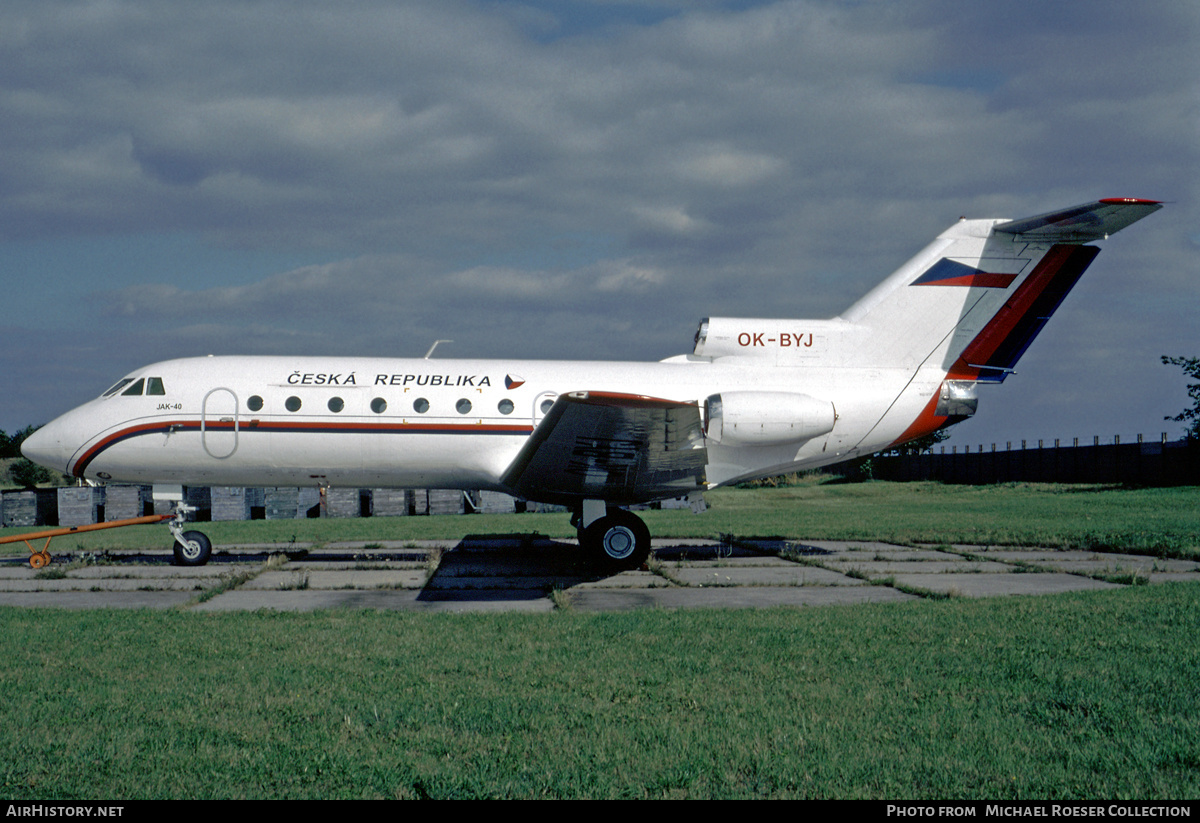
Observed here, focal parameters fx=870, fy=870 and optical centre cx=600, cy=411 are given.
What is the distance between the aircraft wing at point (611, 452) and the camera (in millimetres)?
10281

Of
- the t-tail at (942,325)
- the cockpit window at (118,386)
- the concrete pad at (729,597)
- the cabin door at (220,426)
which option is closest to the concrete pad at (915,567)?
the concrete pad at (729,597)

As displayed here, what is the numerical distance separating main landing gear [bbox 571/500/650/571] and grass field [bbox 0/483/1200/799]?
4370 millimetres

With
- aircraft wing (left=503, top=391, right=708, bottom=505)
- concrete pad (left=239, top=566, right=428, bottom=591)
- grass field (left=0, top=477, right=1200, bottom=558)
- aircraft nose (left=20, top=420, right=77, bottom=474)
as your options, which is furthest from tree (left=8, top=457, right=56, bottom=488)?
aircraft wing (left=503, top=391, right=708, bottom=505)

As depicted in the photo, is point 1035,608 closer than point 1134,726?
No

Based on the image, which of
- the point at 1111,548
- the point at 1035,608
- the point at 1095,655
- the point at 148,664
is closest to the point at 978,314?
the point at 1111,548

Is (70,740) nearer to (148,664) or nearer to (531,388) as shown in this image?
(148,664)

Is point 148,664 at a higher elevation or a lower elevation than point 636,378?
lower

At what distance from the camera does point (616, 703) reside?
16.6ft

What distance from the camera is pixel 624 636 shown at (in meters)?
6.96

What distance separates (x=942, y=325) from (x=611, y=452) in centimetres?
616

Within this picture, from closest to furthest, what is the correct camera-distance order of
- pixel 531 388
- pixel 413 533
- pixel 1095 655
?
pixel 1095 655
pixel 531 388
pixel 413 533

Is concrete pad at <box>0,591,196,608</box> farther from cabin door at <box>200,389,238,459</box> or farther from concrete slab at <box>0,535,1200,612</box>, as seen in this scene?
cabin door at <box>200,389,238,459</box>

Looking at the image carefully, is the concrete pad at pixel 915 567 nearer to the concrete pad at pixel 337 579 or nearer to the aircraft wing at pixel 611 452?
the aircraft wing at pixel 611 452

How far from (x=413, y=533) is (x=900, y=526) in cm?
1053
